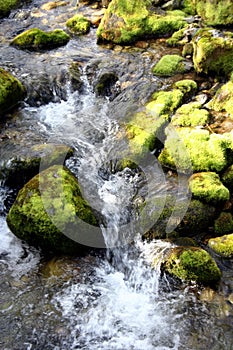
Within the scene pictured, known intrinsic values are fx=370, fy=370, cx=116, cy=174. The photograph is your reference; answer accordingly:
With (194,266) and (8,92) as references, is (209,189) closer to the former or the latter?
(194,266)

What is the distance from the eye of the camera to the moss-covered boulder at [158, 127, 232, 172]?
26.2 feet

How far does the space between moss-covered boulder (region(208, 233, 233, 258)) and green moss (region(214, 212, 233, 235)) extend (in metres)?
0.16

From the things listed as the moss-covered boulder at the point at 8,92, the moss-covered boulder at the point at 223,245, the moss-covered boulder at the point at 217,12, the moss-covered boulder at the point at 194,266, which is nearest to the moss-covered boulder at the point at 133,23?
the moss-covered boulder at the point at 217,12

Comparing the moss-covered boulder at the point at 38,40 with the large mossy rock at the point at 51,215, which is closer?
the large mossy rock at the point at 51,215

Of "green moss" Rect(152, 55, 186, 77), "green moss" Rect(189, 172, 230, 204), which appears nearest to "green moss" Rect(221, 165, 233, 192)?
"green moss" Rect(189, 172, 230, 204)

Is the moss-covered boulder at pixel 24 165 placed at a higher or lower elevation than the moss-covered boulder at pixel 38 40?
lower

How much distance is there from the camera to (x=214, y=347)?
216 inches

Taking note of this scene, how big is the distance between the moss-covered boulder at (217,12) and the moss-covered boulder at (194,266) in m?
9.88

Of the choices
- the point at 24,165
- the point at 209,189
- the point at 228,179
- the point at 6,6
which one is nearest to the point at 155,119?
the point at 228,179

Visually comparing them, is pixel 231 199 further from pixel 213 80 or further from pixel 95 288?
pixel 213 80

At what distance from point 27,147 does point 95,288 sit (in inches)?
158

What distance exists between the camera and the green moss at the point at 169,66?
11.6 meters

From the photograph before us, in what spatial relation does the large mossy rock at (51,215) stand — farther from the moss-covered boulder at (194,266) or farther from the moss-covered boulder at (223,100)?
the moss-covered boulder at (223,100)

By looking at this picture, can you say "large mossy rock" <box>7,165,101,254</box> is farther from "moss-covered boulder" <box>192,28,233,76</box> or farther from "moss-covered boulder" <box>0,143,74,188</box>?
"moss-covered boulder" <box>192,28,233,76</box>
